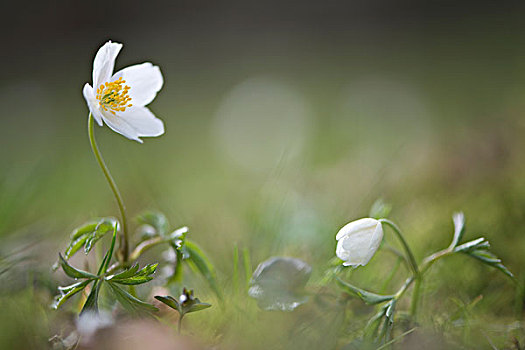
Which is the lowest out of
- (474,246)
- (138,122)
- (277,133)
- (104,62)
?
(277,133)

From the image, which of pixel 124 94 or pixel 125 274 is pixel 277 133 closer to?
pixel 124 94

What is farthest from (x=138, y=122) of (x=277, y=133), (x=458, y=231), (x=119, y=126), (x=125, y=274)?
(x=277, y=133)

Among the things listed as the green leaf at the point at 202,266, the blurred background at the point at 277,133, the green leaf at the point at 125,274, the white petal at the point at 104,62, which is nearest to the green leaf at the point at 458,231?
the blurred background at the point at 277,133

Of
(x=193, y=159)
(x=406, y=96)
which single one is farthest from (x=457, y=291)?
(x=406, y=96)

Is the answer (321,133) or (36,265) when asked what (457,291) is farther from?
(321,133)

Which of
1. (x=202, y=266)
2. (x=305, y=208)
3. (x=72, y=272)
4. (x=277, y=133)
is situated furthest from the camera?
(x=277, y=133)

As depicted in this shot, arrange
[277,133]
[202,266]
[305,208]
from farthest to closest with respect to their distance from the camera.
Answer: [277,133]
[305,208]
[202,266]

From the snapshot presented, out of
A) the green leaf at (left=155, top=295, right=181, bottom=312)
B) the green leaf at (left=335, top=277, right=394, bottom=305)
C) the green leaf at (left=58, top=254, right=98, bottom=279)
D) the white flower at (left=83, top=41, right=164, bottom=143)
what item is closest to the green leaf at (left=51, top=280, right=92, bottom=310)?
the green leaf at (left=58, top=254, right=98, bottom=279)
